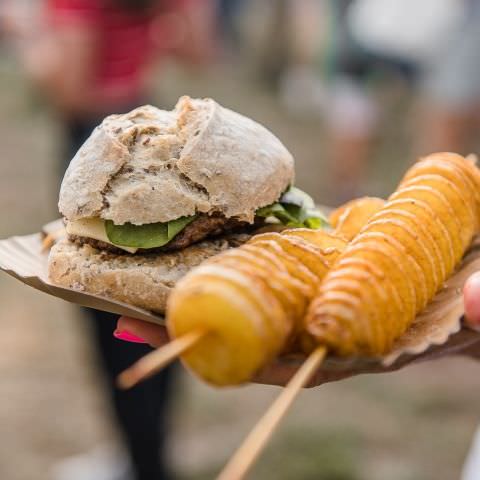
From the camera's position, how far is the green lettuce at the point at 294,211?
97.1 inches

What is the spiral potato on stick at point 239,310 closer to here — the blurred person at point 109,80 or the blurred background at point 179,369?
the blurred person at point 109,80

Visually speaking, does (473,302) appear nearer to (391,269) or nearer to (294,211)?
(391,269)

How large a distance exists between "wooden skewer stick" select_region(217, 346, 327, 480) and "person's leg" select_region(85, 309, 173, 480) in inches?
121

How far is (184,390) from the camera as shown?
18.6 feet

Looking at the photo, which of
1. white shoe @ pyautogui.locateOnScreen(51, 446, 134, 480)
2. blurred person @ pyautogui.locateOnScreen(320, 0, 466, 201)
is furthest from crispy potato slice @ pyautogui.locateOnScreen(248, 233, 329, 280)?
blurred person @ pyautogui.locateOnScreen(320, 0, 466, 201)

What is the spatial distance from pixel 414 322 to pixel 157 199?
26.0 inches

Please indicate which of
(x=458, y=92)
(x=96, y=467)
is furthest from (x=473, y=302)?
(x=458, y=92)

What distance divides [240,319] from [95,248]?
0.71 meters

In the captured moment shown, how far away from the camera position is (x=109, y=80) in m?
4.86

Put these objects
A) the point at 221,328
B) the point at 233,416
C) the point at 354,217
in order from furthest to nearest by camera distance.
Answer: the point at 233,416
the point at 354,217
the point at 221,328

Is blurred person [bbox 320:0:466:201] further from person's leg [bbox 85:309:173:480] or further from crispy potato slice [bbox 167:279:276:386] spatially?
crispy potato slice [bbox 167:279:276:386]

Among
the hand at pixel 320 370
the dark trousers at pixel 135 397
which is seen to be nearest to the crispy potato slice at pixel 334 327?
the hand at pixel 320 370

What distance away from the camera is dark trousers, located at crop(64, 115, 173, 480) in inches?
191

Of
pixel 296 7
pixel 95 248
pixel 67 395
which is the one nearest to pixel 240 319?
pixel 95 248
